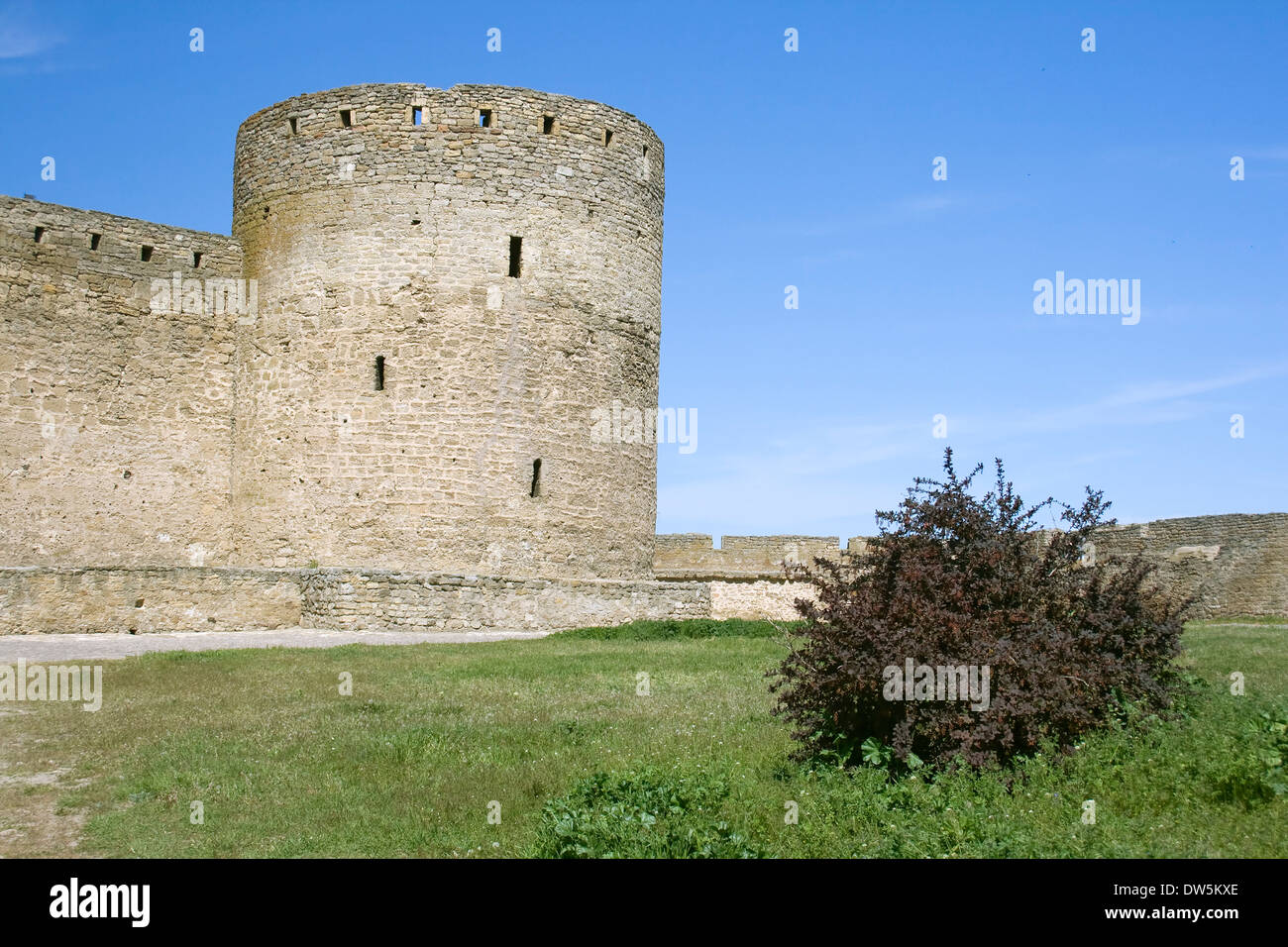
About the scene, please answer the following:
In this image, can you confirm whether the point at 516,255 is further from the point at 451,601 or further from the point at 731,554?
the point at 731,554

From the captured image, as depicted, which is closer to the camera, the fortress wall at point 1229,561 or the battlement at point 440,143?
the battlement at point 440,143

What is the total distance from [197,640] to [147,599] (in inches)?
65.7

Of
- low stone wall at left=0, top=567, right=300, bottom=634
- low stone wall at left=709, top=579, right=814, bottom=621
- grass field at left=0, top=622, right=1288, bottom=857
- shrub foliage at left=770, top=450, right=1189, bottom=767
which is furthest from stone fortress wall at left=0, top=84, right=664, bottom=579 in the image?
shrub foliage at left=770, top=450, right=1189, bottom=767

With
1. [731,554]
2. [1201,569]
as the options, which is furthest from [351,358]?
[1201,569]

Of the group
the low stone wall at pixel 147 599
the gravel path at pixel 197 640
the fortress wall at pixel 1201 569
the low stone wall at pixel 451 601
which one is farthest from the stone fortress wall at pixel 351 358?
the fortress wall at pixel 1201 569

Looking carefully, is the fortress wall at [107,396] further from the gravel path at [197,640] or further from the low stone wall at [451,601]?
the low stone wall at [451,601]

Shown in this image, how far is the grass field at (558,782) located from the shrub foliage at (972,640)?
294mm

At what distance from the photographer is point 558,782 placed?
8039mm

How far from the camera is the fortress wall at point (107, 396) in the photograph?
64.8ft

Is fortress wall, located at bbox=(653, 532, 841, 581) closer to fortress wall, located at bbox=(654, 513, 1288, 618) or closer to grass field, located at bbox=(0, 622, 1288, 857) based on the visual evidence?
fortress wall, located at bbox=(654, 513, 1288, 618)

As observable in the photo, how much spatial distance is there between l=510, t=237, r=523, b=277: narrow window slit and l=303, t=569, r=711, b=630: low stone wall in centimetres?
554

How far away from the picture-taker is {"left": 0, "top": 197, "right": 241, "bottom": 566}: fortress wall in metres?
19.8
